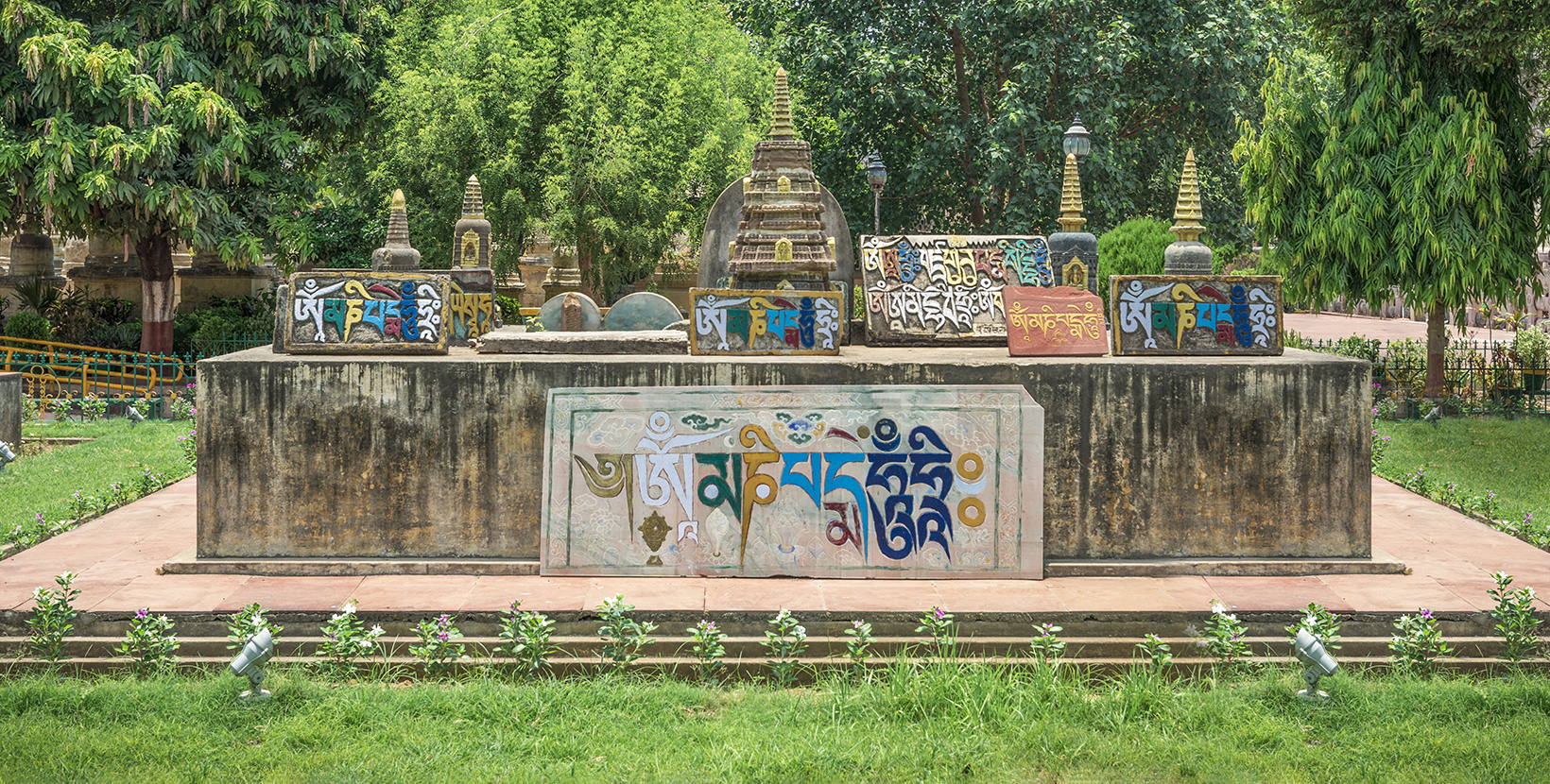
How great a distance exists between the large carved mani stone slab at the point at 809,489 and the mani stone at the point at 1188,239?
3551 millimetres

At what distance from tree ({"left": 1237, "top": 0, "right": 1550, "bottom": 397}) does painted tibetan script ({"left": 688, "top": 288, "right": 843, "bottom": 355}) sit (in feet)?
36.4

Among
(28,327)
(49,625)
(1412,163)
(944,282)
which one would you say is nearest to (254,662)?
(49,625)

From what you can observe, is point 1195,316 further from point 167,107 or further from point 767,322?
point 167,107

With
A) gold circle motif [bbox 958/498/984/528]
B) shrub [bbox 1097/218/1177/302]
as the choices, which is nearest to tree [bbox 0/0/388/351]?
shrub [bbox 1097/218/1177/302]

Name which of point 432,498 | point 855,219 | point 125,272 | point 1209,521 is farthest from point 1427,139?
point 125,272

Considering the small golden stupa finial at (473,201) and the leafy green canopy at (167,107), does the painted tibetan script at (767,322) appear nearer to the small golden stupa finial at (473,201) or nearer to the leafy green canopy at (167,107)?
the small golden stupa finial at (473,201)

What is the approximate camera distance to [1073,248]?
13.7 metres

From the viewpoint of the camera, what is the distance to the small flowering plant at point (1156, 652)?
25.5 feet

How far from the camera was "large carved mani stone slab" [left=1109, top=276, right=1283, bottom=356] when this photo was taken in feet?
33.3

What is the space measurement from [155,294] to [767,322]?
17552mm

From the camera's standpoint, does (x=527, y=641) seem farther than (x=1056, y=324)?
No

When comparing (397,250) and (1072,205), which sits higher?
(1072,205)

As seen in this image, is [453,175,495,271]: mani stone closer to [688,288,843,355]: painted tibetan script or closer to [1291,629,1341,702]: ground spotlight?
[688,288,843,355]: painted tibetan script

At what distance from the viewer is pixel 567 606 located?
8.67 m
